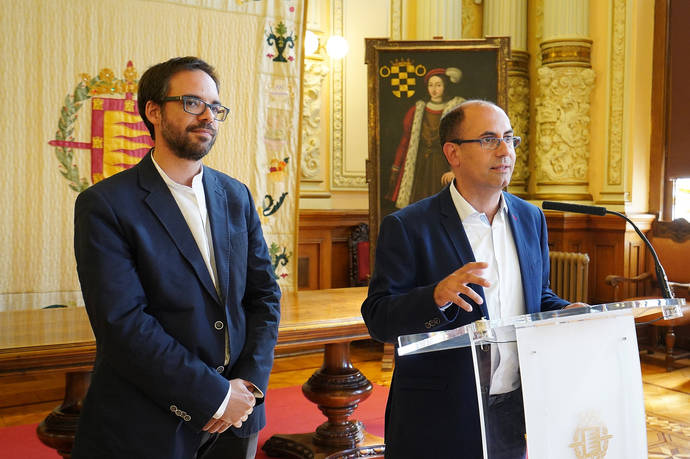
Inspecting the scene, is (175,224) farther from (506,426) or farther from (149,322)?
(506,426)

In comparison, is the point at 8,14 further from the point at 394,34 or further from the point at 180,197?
the point at 394,34

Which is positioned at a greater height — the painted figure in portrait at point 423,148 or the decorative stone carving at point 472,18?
the decorative stone carving at point 472,18

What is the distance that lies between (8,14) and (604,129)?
208 inches

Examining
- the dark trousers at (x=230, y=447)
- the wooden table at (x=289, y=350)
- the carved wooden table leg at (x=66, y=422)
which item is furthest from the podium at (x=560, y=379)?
the carved wooden table leg at (x=66, y=422)

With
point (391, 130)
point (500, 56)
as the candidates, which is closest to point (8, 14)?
point (391, 130)

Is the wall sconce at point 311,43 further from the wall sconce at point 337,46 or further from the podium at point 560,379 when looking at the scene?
the podium at point 560,379

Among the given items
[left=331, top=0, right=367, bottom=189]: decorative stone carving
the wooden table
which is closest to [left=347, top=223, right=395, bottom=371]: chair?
[left=331, top=0, right=367, bottom=189]: decorative stone carving

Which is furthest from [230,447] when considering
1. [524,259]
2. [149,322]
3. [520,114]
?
[520,114]

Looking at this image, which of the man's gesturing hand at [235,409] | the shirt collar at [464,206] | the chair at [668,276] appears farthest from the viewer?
the chair at [668,276]

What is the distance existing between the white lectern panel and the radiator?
191 inches

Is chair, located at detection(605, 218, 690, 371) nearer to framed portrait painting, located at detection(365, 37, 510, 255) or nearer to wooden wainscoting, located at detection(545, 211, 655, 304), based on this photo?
wooden wainscoting, located at detection(545, 211, 655, 304)

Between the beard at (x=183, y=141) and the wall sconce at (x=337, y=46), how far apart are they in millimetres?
4933

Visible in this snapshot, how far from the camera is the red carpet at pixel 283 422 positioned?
13.0ft

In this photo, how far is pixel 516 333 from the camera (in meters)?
1.52
